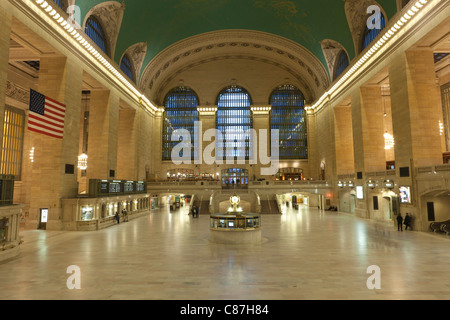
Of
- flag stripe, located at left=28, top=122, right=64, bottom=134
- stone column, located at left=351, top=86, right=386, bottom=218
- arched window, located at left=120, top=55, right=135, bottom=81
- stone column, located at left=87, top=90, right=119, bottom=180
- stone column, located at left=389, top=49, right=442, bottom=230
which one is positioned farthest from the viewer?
arched window, located at left=120, top=55, right=135, bottom=81

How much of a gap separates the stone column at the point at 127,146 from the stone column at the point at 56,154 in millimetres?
10575

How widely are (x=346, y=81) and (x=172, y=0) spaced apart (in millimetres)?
16842

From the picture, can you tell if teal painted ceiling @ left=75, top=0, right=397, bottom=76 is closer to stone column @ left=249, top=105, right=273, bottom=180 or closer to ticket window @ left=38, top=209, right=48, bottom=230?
stone column @ left=249, top=105, right=273, bottom=180

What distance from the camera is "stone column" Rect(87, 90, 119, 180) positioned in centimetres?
2136

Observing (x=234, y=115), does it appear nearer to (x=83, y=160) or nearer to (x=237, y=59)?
(x=237, y=59)

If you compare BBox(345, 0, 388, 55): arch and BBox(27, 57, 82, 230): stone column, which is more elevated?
BBox(345, 0, 388, 55): arch

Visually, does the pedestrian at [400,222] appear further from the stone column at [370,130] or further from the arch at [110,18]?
the arch at [110,18]

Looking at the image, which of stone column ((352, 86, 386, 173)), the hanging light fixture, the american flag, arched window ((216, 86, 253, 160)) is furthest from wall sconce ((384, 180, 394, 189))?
the hanging light fixture

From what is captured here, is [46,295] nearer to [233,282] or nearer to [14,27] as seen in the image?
[233,282]

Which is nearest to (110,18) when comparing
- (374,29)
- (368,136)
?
(374,29)

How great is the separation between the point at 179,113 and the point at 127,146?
1162 centimetres

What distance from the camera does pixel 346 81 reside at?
2430cm

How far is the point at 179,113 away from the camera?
124 feet

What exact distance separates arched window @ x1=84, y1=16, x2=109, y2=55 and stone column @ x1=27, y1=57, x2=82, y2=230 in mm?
3910
